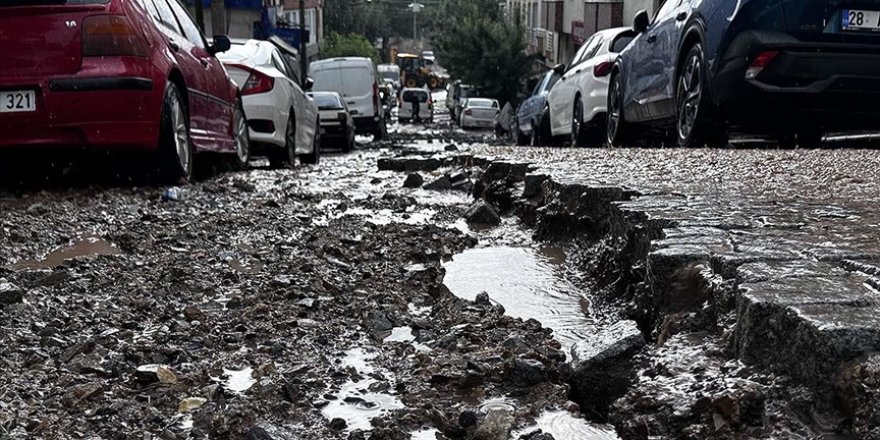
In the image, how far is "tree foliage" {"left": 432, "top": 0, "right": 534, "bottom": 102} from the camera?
153 ft

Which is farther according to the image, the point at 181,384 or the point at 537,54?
the point at 537,54

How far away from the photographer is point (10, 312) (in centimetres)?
280

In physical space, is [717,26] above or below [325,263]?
above

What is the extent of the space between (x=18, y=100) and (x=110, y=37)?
65cm

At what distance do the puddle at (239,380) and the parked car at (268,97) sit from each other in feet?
22.9

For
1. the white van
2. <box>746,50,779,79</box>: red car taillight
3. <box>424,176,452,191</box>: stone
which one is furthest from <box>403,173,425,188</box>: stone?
the white van

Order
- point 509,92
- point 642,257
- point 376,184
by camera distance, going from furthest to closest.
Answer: point 509,92
point 376,184
point 642,257

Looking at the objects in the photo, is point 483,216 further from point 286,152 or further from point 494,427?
point 286,152

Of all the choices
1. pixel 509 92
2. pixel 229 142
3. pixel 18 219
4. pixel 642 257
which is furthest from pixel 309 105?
pixel 509 92

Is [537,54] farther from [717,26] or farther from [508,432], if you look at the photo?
[508,432]

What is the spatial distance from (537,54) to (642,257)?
Result: 4729 cm

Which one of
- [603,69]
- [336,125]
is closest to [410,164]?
[603,69]

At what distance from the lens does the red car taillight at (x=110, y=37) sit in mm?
5543

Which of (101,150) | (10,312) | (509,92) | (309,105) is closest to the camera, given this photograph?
(10,312)
